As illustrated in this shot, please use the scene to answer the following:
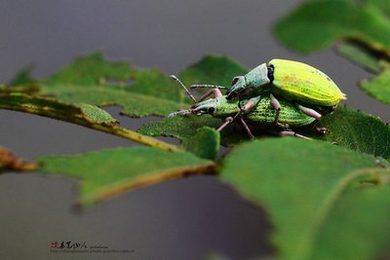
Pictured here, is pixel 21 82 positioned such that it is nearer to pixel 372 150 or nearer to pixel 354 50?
pixel 372 150

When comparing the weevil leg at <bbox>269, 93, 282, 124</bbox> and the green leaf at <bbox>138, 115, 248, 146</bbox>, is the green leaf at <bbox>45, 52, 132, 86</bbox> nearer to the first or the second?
the green leaf at <bbox>138, 115, 248, 146</bbox>

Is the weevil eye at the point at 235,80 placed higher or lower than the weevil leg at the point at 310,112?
higher

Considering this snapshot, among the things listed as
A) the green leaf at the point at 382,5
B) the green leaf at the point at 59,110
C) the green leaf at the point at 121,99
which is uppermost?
the green leaf at the point at 382,5

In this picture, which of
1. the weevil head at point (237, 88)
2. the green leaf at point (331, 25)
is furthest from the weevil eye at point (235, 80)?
the green leaf at point (331, 25)

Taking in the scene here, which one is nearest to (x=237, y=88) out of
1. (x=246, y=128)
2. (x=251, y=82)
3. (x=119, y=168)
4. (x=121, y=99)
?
(x=251, y=82)

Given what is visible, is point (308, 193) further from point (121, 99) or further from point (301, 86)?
point (121, 99)

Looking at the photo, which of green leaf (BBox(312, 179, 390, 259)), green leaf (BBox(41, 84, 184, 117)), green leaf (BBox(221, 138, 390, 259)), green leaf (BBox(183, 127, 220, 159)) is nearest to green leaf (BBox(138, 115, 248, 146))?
green leaf (BBox(41, 84, 184, 117))

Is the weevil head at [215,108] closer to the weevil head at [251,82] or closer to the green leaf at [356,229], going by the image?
the weevil head at [251,82]
